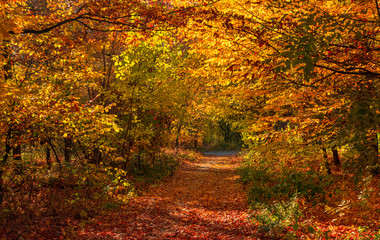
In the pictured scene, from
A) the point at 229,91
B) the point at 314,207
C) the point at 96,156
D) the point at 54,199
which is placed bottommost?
the point at 314,207

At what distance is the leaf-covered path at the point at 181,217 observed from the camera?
22.3 feet

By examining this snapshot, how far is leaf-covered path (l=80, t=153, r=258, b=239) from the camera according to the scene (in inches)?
267

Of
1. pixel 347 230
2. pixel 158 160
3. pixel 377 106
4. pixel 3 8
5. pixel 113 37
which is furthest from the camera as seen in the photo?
pixel 158 160

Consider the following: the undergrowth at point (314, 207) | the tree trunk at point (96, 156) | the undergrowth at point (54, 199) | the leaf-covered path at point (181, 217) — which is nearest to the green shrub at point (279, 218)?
the undergrowth at point (314, 207)

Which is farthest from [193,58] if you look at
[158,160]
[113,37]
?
[113,37]

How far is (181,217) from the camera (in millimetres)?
8547

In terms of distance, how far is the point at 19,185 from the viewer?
7.40m

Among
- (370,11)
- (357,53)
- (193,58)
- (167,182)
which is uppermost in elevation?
(193,58)

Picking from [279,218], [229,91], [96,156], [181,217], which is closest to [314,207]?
[279,218]

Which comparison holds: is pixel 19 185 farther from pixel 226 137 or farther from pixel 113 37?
pixel 226 137

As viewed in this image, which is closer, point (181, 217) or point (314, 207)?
point (314, 207)

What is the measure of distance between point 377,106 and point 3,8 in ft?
22.0

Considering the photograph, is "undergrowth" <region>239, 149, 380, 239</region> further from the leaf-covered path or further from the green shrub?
the leaf-covered path

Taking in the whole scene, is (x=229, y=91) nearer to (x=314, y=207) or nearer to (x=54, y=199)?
(x=314, y=207)
